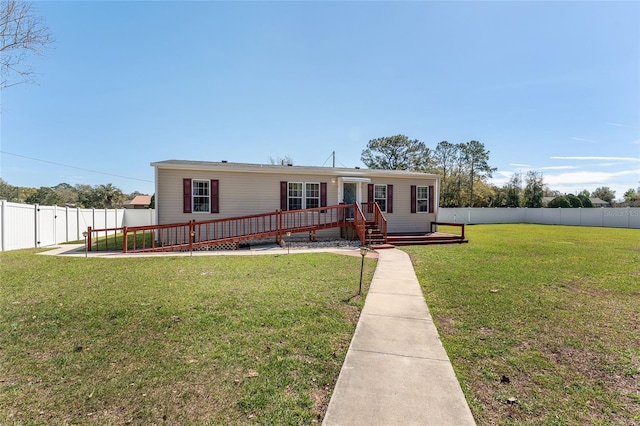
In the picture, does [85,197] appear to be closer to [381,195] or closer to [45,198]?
[45,198]

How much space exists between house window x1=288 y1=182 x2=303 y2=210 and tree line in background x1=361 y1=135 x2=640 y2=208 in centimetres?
3030

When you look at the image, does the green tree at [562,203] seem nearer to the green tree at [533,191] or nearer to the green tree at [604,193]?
the green tree at [533,191]

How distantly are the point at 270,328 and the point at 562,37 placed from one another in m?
14.3

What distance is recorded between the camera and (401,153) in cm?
4131

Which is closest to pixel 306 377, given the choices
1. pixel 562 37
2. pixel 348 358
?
pixel 348 358

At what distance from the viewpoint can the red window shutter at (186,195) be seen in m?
12.1

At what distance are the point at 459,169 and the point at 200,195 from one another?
138ft

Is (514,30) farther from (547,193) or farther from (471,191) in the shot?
(547,193)

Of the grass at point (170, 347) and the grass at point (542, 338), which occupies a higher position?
the grass at point (170, 347)

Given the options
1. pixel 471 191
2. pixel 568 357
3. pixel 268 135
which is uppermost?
pixel 268 135

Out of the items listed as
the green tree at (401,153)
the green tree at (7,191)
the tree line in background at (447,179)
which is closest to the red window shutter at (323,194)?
the tree line in background at (447,179)

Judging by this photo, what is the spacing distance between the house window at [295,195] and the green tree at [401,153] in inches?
1188

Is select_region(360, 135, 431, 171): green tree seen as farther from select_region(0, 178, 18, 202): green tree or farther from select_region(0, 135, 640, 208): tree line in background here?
select_region(0, 178, 18, 202): green tree

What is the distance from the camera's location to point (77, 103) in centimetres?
1812
